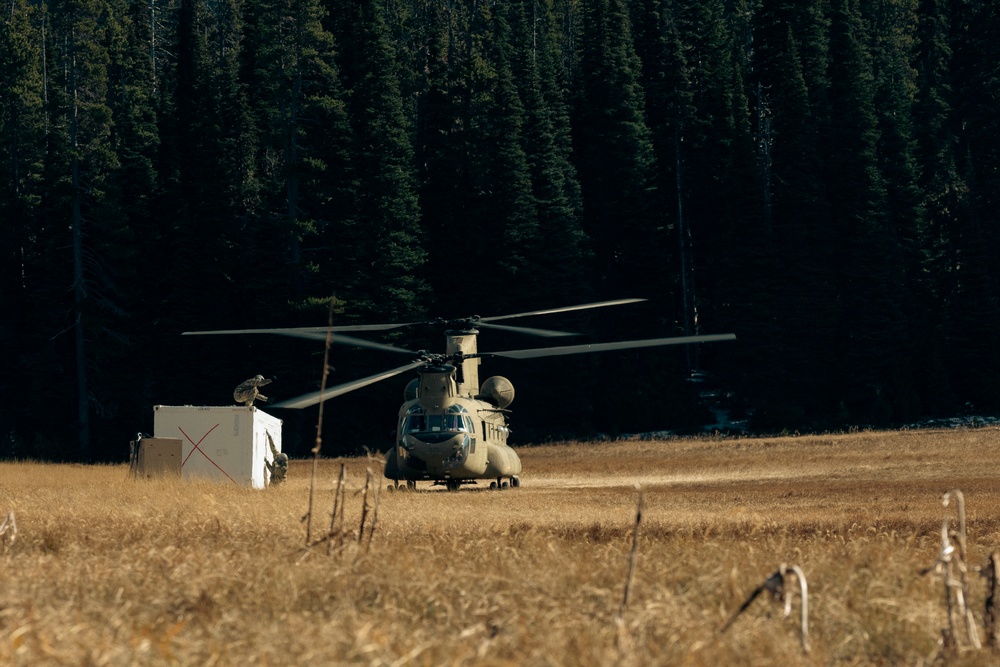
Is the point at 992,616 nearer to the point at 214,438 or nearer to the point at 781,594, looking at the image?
the point at 781,594

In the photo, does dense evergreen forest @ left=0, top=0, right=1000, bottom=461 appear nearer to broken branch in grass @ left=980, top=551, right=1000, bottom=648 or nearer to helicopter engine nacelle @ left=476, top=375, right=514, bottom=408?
helicopter engine nacelle @ left=476, top=375, right=514, bottom=408

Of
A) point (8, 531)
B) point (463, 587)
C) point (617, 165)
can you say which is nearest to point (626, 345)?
point (8, 531)

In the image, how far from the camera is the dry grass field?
8078 mm

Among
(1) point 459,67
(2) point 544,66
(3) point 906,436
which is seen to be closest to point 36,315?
(1) point 459,67

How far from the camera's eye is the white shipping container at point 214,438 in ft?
113

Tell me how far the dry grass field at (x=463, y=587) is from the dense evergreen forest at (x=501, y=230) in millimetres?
42696

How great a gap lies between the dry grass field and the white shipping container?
42.2ft

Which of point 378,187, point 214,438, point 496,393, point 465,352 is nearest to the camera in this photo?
point 465,352

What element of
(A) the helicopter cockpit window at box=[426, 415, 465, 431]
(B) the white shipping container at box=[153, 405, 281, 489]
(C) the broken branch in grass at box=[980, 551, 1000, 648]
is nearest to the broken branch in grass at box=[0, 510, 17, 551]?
(C) the broken branch in grass at box=[980, 551, 1000, 648]

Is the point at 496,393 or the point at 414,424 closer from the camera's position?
the point at 414,424

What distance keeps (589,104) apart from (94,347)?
109 feet

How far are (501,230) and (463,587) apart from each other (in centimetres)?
5853

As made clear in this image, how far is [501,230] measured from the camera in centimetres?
6850

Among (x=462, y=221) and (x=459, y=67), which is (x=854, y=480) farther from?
(x=459, y=67)
